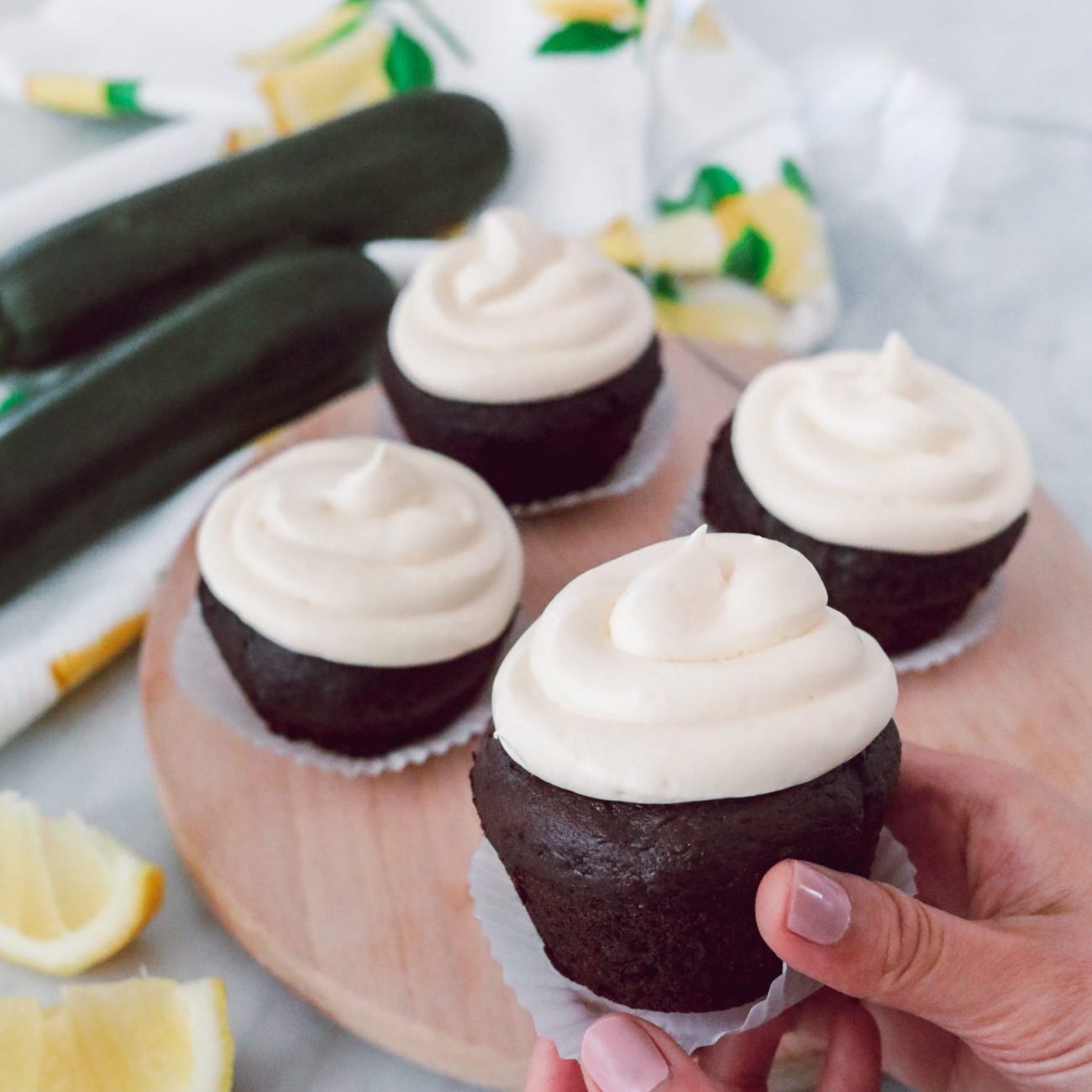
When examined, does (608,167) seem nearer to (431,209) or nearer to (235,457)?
(431,209)

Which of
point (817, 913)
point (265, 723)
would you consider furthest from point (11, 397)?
point (817, 913)

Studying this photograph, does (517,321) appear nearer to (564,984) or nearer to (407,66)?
(564,984)

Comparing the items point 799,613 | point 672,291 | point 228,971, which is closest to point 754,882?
point 799,613

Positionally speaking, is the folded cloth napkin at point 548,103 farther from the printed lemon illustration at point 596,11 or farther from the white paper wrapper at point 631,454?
the white paper wrapper at point 631,454

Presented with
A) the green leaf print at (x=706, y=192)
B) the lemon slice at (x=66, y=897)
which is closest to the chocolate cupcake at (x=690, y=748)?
the lemon slice at (x=66, y=897)

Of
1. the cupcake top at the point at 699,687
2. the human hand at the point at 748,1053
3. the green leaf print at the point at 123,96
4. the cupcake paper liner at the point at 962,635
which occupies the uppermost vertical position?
the cupcake top at the point at 699,687

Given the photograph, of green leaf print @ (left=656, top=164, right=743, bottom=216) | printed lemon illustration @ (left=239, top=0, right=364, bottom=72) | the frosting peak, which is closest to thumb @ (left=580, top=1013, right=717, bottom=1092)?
the frosting peak
